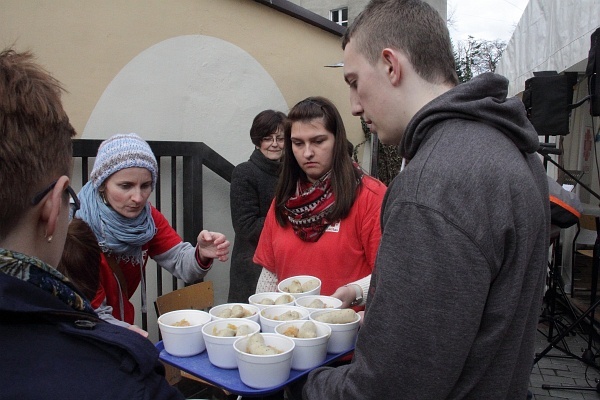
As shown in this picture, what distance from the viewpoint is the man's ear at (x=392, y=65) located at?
121 centimetres

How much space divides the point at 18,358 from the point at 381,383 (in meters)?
0.70

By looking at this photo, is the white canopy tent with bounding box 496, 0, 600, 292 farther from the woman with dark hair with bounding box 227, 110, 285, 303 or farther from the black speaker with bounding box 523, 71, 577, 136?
the woman with dark hair with bounding box 227, 110, 285, 303

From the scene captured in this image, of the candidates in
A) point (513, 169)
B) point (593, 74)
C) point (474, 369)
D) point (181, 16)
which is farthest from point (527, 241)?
point (181, 16)

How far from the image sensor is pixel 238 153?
475cm

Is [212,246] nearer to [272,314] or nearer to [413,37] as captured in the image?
[272,314]

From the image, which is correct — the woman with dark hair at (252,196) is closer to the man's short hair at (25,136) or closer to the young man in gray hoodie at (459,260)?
the young man in gray hoodie at (459,260)

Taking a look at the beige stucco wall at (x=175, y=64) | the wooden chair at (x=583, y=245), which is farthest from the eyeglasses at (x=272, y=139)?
the wooden chair at (x=583, y=245)

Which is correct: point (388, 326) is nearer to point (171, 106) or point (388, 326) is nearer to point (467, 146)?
point (467, 146)

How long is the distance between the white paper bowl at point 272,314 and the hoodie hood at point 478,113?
91cm

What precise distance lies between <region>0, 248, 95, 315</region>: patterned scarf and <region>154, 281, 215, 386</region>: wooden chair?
2.11 meters

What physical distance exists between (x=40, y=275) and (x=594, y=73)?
410 cm

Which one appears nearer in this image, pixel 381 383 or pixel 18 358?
pixel 18 358

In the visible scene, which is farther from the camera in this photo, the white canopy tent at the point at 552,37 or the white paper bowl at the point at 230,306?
the white canopy tent at the point at 552,37

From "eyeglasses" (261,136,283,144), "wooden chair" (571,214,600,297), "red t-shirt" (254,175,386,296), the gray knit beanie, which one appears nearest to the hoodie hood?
"red t-shirt" (254,175,386,296)
